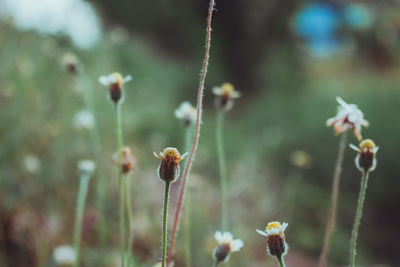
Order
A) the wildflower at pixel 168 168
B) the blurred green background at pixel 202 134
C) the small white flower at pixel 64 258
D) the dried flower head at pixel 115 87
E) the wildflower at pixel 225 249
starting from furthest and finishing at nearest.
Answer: the blurred green background at pixel 202 134 < the small white flower at pixel 64 258 < the dried flower head at pixel 115 87 < the wildflower at pixel 225 249 < the wildflower at pixel 168 168

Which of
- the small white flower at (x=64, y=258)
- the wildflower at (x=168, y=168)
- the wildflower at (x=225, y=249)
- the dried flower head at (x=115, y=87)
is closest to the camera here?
the wildflower at (x=168, y=168)

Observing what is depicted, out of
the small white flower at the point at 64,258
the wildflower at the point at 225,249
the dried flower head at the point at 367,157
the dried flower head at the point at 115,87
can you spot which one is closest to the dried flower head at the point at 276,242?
the wildflower at the point at 225,249

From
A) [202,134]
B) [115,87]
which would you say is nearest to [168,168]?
[115,87]

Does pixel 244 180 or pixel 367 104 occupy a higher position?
pixel 367 104

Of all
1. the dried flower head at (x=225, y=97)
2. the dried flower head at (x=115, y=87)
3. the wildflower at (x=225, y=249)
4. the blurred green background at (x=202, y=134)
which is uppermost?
the blurred green background at (x=202, y=134)

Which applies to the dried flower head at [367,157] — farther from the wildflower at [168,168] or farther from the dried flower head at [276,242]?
the wildflower at [168,168]

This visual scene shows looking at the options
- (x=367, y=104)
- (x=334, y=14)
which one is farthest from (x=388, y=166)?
(x=334, y=14)

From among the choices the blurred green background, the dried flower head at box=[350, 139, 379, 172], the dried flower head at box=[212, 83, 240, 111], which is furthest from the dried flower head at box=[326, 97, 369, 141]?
the blurred green background

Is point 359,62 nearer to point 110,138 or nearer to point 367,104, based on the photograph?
point 367,104

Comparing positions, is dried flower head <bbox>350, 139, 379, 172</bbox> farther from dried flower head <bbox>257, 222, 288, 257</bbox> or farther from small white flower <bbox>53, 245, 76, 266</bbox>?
small white flower <bbox>53, 245, 76, 266</bbox>
